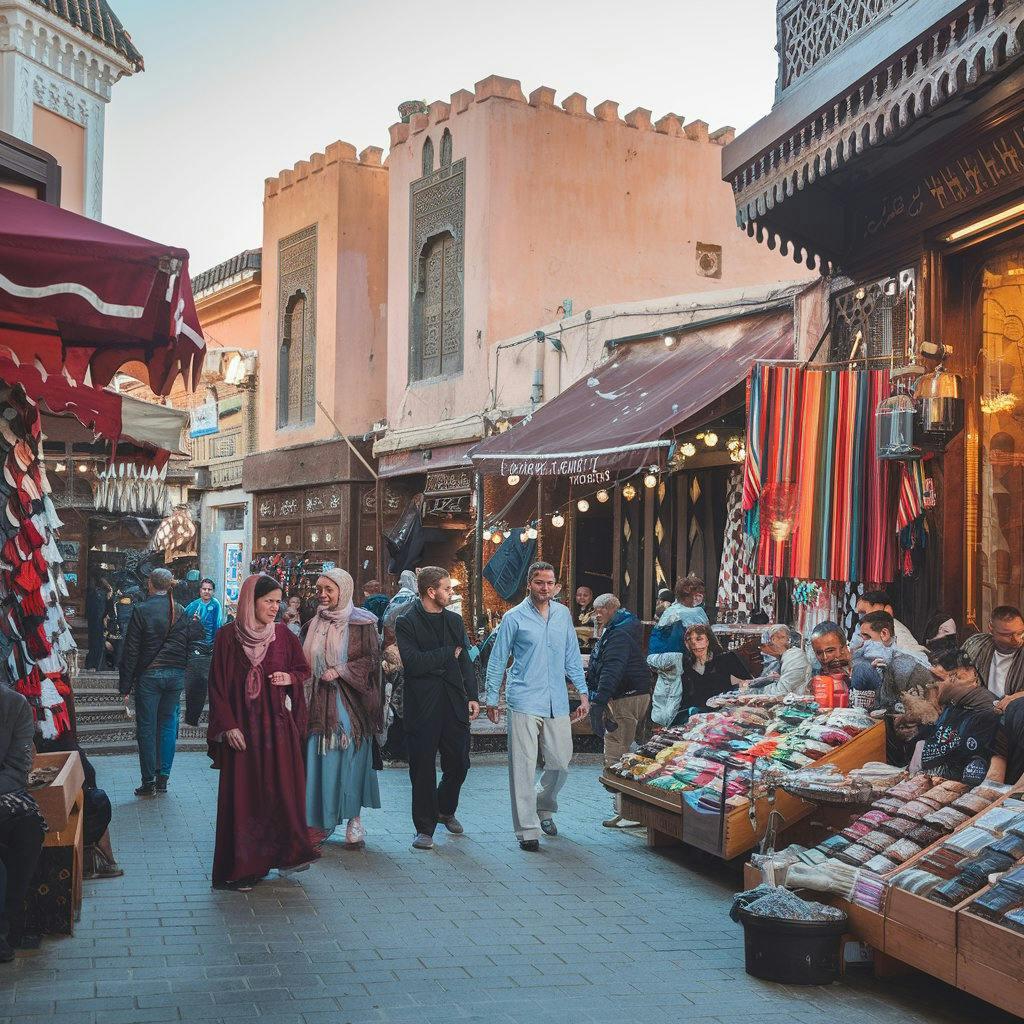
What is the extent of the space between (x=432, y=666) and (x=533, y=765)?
91 cm

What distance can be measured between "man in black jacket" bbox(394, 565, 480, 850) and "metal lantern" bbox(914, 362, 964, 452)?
316 centimetres

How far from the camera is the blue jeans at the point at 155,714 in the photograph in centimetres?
1077

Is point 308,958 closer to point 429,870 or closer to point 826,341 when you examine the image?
point 429,870

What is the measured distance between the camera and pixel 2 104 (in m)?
13.0

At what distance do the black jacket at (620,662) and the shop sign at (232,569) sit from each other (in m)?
18.4

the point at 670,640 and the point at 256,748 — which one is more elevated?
the point at 670,640

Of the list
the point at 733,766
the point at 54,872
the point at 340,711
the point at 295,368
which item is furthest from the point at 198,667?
the point at 295,368

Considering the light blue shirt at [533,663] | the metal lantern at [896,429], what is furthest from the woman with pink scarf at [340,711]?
the metal lantern at [896,429]

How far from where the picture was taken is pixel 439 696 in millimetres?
8930

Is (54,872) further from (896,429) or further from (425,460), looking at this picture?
(425,460)

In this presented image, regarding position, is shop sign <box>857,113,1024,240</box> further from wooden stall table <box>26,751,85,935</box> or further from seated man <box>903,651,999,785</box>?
wooden stall table <box>26,751,85,935</box>

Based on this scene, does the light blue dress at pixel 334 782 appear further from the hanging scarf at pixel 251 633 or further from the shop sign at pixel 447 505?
the shop sign at pixel 447 505

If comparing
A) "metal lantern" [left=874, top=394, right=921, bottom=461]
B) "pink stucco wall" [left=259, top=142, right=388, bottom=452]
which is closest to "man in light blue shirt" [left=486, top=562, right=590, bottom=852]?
"metal lantern" [left=874, top=394, right=921, bottom=461]

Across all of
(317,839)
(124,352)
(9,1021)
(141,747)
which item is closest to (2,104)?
(141,747)
